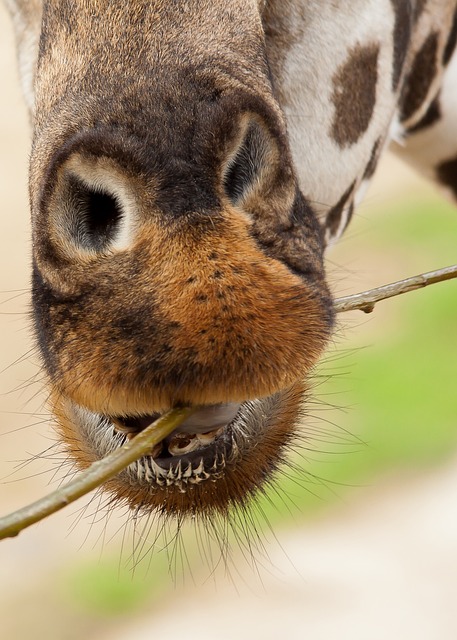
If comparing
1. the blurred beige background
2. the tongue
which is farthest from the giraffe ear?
the blurred beige background

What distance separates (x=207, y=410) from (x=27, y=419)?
5163mm

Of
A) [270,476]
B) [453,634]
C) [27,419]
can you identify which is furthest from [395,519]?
[270,476]

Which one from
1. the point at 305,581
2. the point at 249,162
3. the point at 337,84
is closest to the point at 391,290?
the point at 249,162

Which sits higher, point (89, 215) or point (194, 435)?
point (89, 215)

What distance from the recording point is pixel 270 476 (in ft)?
5.38

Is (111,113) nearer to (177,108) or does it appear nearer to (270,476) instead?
(177,108)

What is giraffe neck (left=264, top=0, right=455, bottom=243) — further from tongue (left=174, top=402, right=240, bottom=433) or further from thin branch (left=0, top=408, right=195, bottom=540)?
thin branch (left=0, top=408, right=195, bottom=540)

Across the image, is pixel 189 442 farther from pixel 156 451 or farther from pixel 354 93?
pixel 354 93

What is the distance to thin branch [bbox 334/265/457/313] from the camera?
1634 millimetres

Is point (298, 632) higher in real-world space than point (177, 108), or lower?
lower

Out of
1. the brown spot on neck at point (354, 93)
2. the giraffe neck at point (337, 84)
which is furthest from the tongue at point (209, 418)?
the brown spot on neck at point (354, 93)

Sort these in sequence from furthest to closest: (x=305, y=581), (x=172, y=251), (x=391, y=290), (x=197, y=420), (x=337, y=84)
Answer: (x=305, y=581) → (x=337, y=84) → (x=391, y=290) → (x=197, y=420) → (x=172, y=251)

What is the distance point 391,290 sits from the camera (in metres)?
1.65

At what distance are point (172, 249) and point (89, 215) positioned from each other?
5.5 inches
